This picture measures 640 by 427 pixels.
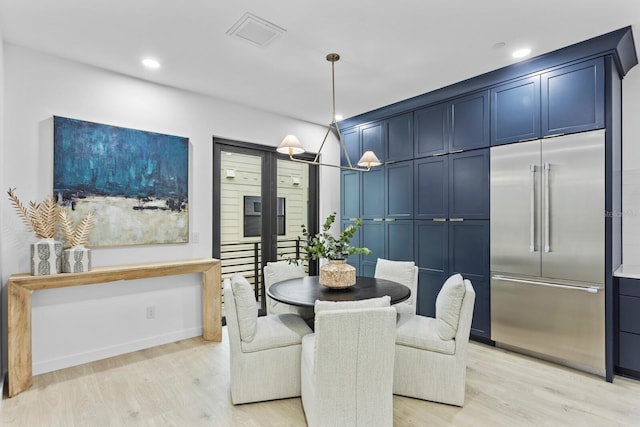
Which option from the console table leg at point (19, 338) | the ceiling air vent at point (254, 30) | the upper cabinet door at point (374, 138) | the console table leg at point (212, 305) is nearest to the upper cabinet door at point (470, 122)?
the upper cabinet door at point (374, 138)

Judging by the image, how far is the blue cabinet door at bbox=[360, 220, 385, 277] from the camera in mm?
4531

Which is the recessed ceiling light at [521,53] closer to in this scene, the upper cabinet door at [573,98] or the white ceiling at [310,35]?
the white ceiling at [310,35]

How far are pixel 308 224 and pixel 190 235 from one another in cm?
176

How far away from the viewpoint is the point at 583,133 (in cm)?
286

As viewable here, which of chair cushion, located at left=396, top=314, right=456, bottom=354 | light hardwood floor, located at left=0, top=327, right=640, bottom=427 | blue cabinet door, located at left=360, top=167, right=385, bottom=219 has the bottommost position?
light hardwood floor, located at left=0, top=327, right=640, bottom=427

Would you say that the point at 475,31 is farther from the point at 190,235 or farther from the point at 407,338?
the point at 190,235

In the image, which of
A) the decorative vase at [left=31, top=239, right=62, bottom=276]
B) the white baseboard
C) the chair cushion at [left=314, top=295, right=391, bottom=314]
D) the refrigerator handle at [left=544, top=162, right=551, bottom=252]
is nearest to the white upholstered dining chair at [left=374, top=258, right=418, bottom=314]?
the refrigerator handle at [left=544, top=162, right=551, bottom=252]

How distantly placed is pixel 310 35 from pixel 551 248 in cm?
269

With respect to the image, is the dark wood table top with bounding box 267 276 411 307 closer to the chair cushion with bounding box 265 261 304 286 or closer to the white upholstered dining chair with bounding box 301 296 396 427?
the chair cushion with bounding box 265 261 304 286

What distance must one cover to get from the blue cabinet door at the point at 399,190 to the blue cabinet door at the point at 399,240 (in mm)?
100

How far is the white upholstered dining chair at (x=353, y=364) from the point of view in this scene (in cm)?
185

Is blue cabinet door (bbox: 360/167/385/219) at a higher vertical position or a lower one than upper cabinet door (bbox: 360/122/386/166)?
lower

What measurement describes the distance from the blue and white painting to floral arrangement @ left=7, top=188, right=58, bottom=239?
0.61ft

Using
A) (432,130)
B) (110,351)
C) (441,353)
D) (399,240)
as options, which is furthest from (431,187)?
(110,351)
